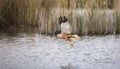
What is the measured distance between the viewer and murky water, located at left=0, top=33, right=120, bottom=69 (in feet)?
26.0

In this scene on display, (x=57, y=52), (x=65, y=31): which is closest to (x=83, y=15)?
(x=65, y=31)

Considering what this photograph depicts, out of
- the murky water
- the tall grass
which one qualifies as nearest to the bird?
the murky water

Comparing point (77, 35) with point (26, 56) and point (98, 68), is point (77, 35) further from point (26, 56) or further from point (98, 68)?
point (98, 68)

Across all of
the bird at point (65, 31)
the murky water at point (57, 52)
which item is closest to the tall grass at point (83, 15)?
the bird at point (65, 31)

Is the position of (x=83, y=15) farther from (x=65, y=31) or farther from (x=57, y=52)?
(x=57, y=52)

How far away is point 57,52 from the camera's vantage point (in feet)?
30.9

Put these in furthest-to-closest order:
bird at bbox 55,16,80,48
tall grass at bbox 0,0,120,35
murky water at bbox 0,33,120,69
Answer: tall grass at bbox 0,0,120,35 → bird at bbox 55,16,80,48 → murky water at bbox 0,33,120,69

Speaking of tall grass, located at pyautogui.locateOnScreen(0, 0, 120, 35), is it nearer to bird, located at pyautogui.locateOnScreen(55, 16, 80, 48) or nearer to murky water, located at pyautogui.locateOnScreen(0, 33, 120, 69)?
bird, located at pyautogui.locateOnScreen(55, 16, 80, 48)

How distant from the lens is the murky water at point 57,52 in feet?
26.0

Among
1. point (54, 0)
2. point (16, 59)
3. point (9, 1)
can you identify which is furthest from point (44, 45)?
point (9, 1)

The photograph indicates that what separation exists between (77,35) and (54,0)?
1.53 metres

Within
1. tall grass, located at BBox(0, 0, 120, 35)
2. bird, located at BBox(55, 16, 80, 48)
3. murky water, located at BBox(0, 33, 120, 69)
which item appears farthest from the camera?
tall grass, located at BBox(0, 0, 120, 35)

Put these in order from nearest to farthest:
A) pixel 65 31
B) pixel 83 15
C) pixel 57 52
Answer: pixel 57 52, pixel 65 31, pixel 83 15

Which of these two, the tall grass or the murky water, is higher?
the tall grass
